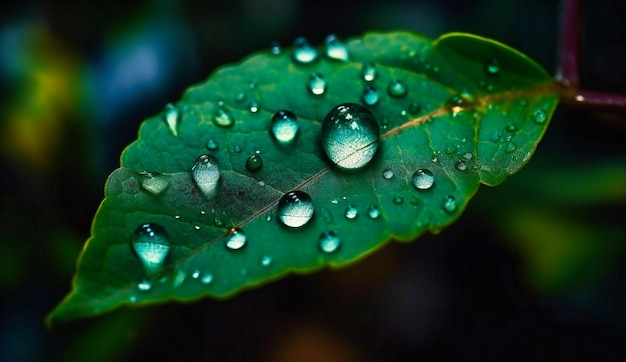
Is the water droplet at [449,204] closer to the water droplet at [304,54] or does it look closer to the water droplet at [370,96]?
the water droplet at [370,96]

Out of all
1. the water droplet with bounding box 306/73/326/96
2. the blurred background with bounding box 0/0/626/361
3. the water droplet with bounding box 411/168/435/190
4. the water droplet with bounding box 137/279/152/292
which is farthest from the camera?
the blurred background with bounding box 0/0/626/361

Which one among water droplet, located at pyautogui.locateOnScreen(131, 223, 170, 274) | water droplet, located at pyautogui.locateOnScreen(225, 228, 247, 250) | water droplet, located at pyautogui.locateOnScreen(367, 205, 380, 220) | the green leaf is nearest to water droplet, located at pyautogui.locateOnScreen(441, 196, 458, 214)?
the green leaf

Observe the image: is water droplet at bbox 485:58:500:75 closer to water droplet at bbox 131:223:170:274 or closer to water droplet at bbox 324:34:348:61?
water droplet at bbox 324:34:348:61

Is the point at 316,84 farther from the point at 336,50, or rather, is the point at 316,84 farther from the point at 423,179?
the point at 423,179

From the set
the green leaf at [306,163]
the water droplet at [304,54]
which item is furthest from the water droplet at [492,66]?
the water droplet at [304,54]

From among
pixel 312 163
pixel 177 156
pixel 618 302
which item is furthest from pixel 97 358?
pixel 618 302

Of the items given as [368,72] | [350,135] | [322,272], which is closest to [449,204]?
[350,135]
